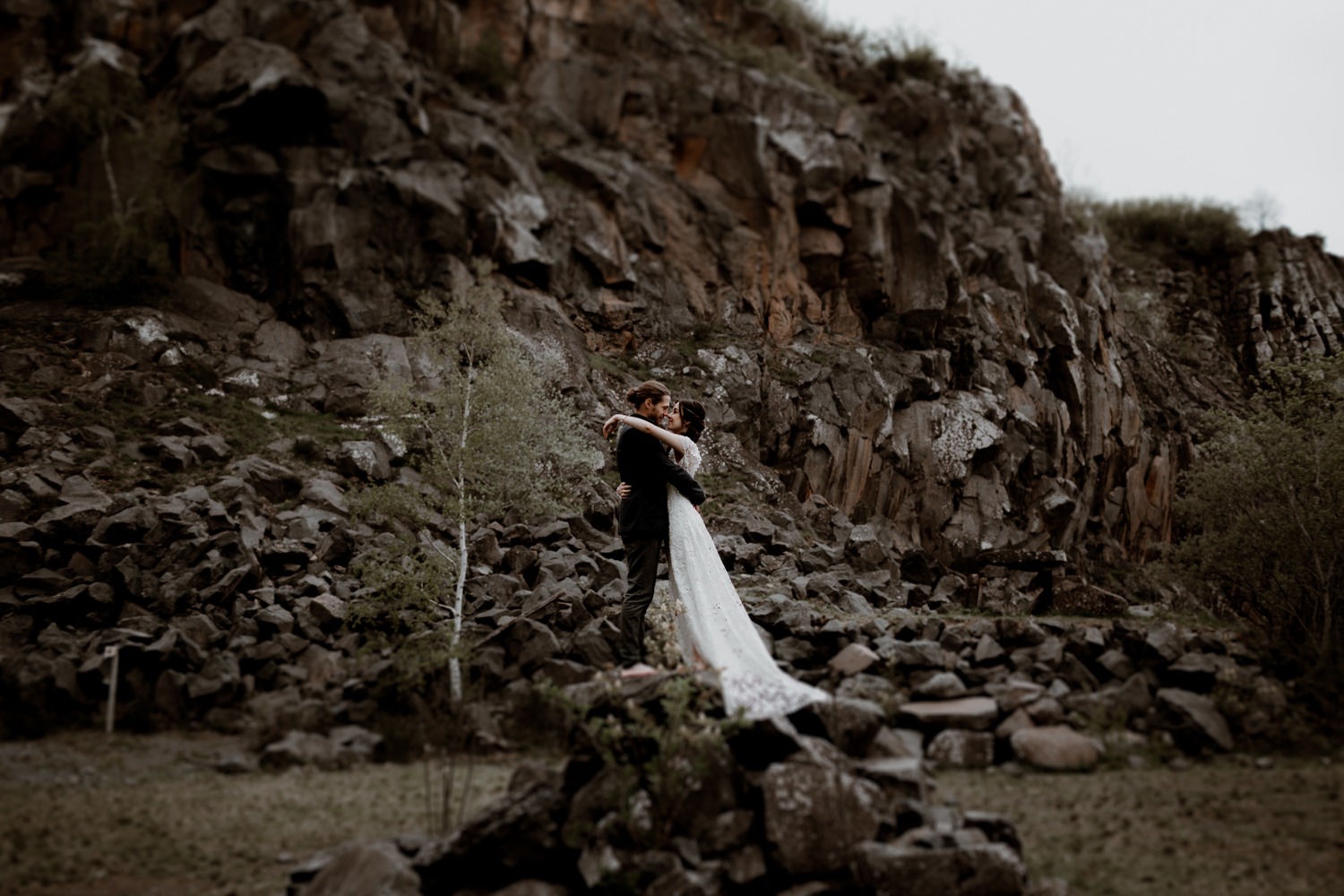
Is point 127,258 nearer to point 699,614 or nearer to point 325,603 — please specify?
point 325,603

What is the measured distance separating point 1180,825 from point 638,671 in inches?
178

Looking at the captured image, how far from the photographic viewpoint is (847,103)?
37.6 meters

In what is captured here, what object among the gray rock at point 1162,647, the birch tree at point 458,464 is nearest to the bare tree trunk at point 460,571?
the birch tree at point 458,464

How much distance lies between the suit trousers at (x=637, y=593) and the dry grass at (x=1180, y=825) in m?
3.09

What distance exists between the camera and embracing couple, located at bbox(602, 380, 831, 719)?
8.64 metres

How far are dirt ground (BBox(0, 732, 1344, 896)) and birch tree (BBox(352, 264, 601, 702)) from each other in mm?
2737

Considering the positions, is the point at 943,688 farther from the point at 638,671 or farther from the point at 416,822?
the point at 416,822

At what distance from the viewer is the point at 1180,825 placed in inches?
268

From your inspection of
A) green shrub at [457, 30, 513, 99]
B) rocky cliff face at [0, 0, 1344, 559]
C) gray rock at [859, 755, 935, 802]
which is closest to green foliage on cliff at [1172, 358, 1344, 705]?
gray rock at [859, 755, 935, 802]

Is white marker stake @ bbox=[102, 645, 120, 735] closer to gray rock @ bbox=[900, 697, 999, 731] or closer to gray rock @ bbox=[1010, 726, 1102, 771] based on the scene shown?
gray rock @ bbox=[900, 697, 999, 731]

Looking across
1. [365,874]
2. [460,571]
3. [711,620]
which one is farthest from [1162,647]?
[460,571]

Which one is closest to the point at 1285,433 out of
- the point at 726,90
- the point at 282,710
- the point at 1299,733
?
the point at 1299,733

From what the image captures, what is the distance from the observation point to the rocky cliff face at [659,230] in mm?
26266

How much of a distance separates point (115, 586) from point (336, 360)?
11.0 m
